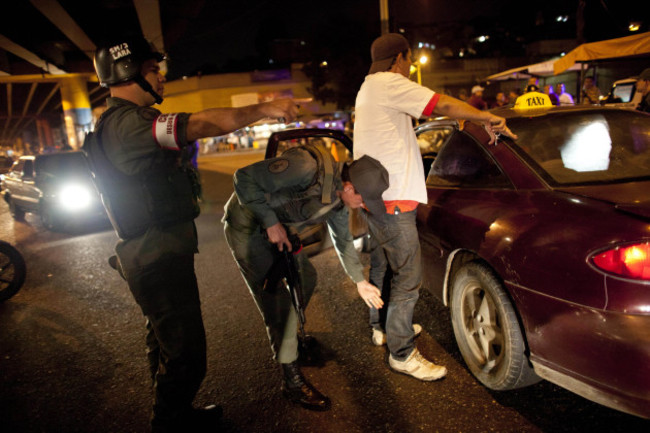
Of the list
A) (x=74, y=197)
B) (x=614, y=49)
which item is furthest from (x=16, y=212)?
(x=614, y=49)

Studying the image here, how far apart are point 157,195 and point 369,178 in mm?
1025

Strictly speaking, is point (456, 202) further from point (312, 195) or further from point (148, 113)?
point (148, 113)

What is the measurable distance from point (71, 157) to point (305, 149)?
801 centimetres

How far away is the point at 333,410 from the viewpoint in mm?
2195

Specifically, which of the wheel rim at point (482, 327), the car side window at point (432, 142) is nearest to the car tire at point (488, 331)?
the wheel rim at point (482, 327)

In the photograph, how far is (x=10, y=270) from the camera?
4496mm

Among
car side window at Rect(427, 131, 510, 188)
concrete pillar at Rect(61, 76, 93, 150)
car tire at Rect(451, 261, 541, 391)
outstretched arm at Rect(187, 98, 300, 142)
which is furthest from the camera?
concrete pillar at Rect(61, 76, 93, 150)

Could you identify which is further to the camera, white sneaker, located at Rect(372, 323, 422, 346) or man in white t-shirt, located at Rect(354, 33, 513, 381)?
white sneaker, located at Rect(372, 323, 422, 346)

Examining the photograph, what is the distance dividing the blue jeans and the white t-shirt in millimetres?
158

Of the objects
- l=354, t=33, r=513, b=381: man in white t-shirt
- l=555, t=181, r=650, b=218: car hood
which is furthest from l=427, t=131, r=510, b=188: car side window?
l=555, t=181, r=650, b=218: car hood

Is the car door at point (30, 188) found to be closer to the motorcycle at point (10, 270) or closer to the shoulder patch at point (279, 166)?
the motorcycle at point (10, 270)

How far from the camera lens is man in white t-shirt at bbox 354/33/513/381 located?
7.24ft

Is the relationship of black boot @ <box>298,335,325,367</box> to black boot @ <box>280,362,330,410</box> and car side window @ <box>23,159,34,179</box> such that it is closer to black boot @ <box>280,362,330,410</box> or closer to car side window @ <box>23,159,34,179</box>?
black boot @ <box>280,362,330,410</box>

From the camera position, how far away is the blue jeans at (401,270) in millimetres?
2298
